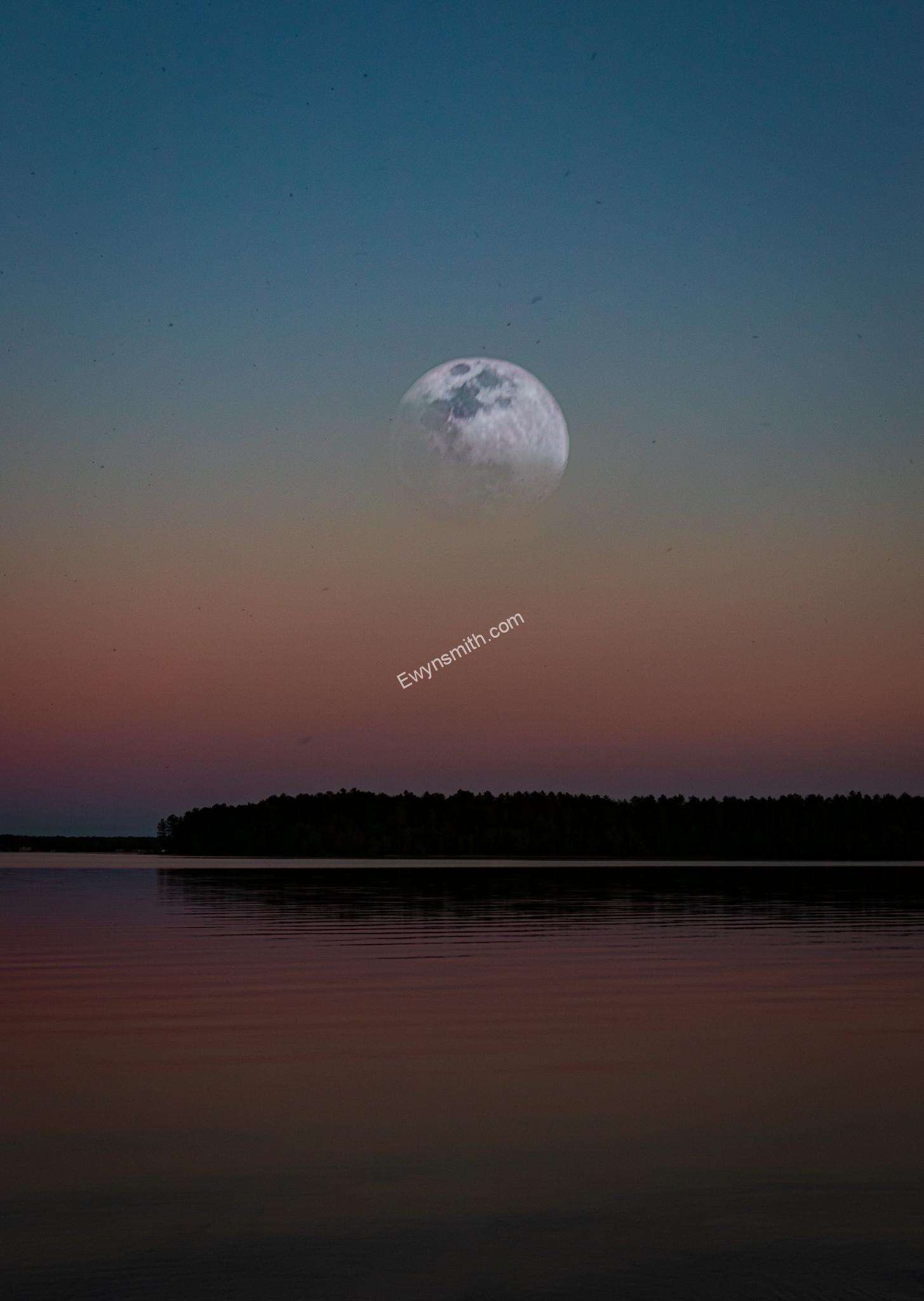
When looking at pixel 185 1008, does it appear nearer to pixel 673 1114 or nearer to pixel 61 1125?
pixel 61 1125

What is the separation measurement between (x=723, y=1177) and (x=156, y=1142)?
20.7ft

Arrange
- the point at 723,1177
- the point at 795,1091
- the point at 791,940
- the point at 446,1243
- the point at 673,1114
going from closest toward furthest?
the point at 446,1243
the point at 723,1177
the point at 673,1114
the point at 795,1091
the point at 791,940

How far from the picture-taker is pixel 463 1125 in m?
16.4

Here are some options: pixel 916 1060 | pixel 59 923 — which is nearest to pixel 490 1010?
pixel 916 1060

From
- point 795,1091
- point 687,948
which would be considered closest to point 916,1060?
point 795,1091

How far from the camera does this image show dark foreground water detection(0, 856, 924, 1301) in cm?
1097

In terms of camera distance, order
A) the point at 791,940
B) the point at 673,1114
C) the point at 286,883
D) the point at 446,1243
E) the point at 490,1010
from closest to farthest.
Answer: the point at 446,1243
the point at 673,1114
the point at 490,1010
the point at 791,940
the point at 286,883

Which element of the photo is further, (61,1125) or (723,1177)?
(61,1125)

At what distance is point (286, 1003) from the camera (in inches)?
1084

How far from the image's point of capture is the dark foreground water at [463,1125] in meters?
11.0

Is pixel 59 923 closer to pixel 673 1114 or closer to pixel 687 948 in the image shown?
pixel 687 948

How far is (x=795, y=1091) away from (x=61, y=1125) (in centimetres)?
951

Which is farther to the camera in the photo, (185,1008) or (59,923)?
(59,923)

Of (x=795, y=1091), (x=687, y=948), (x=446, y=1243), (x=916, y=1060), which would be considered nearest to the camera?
(x=446, y=1243)
